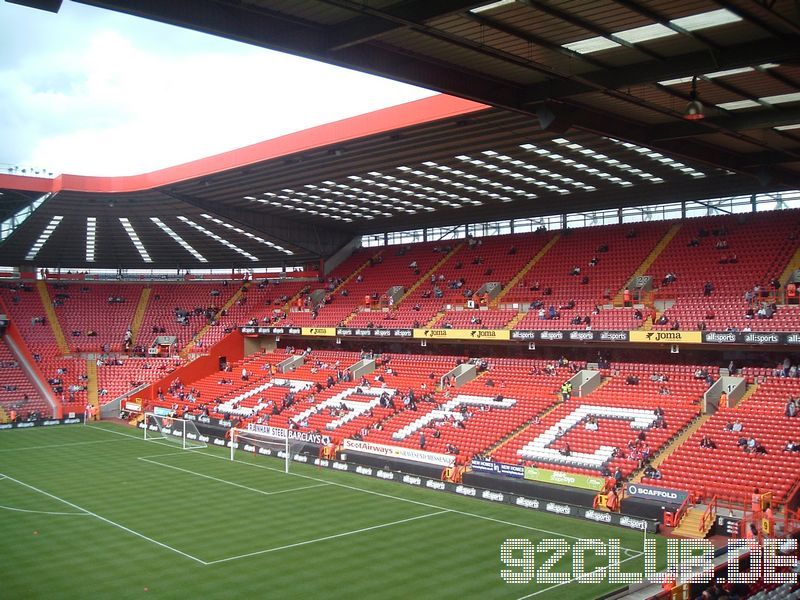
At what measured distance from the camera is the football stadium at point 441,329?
16.3 metres

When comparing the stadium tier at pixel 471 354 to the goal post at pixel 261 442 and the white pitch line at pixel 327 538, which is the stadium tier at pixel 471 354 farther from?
the white pitch line at pixel 327 538

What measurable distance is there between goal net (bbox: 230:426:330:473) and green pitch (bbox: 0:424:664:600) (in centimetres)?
180

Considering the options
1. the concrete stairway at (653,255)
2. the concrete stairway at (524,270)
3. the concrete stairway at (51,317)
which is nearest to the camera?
the concrete stairway at (653,255)

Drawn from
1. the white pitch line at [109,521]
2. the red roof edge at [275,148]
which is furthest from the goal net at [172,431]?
the red roof edge at [275,148]

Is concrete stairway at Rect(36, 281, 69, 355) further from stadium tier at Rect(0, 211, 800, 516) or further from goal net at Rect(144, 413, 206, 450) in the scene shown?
goal net at Rect(144, 413, 206, 450)

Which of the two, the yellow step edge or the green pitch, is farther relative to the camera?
the yellow step edge

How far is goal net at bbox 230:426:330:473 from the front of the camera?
36.8 m

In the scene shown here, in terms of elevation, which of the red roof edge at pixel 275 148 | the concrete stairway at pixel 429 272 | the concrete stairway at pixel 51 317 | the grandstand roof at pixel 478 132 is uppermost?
the red roof edge at pixel 275 148

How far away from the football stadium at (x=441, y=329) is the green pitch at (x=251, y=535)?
0.52ft

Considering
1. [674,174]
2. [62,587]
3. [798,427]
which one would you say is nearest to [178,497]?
[62,587]

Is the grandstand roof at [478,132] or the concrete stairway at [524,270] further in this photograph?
the concrete stairway at [524,270]

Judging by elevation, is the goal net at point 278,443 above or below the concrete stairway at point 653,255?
below

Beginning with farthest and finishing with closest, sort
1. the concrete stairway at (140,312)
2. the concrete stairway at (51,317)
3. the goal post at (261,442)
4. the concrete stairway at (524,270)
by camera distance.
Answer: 1. the concrete stairway at (140,312)
2. the concrete stairway at (51,317)
3. the concrete stairway at (524,270)
4. the goal post at (261,442)

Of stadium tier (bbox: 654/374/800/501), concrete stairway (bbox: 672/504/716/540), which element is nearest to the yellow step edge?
stadium tier (bbox: 654/374/800/501)
